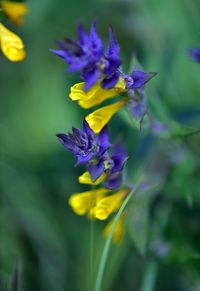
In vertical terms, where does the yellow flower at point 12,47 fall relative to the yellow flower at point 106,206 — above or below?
above

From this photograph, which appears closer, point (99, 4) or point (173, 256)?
point (173, 256)

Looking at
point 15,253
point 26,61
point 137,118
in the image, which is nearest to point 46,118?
point 26,61

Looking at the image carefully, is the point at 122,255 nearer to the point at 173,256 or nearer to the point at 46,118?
the point at 173,256

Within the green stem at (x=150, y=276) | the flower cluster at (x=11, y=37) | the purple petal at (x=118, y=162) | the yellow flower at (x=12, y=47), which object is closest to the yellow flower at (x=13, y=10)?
the flower cluster at (x=11, y=37)

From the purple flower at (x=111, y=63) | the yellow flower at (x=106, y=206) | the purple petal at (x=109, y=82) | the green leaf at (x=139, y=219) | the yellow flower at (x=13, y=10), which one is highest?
the yellow flower at (x=13, y=10)

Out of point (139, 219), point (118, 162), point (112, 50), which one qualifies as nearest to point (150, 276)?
point (139, 219)

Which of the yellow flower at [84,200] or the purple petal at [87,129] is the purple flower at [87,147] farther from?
the yellow flower at [84,200]
